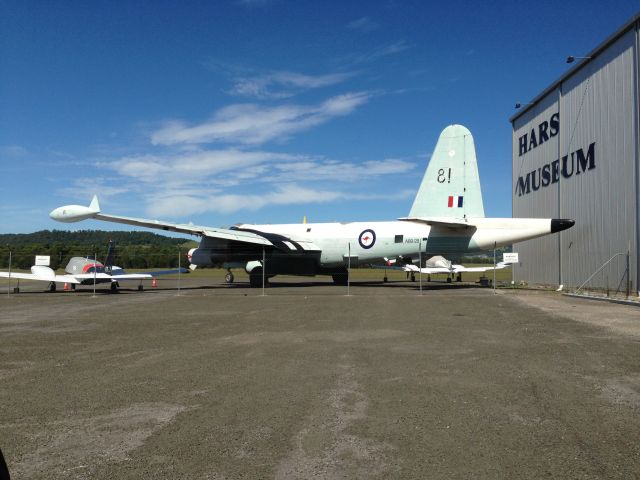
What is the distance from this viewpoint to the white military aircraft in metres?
23.3

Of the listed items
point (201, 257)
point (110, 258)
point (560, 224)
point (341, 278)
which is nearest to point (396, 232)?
point (341, 278)

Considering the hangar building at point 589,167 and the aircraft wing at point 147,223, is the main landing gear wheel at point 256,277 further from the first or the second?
the hangar building at point 589,167

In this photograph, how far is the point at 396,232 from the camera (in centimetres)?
2566

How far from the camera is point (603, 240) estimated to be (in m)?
22.2

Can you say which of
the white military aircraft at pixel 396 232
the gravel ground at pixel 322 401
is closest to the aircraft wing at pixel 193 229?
the white military aircraft at pixel 396 232

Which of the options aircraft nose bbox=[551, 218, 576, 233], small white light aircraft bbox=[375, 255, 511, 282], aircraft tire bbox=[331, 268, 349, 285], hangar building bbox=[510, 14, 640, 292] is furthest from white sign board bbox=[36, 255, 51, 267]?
hangar building bbox=[510, 14, 640, 292]

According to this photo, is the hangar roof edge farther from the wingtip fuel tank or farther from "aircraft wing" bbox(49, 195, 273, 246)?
the wingtip fuel tank

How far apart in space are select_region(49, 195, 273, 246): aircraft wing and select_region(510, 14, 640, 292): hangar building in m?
16.2

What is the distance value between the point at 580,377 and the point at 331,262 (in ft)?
71.3

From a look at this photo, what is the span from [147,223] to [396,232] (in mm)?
13051

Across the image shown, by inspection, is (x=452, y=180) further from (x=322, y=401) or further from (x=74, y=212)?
(x=322, y=401)

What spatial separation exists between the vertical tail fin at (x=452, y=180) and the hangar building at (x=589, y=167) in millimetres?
5241

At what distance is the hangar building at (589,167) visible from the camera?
803 inches

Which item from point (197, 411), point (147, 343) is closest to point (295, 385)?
point (197, 411)
